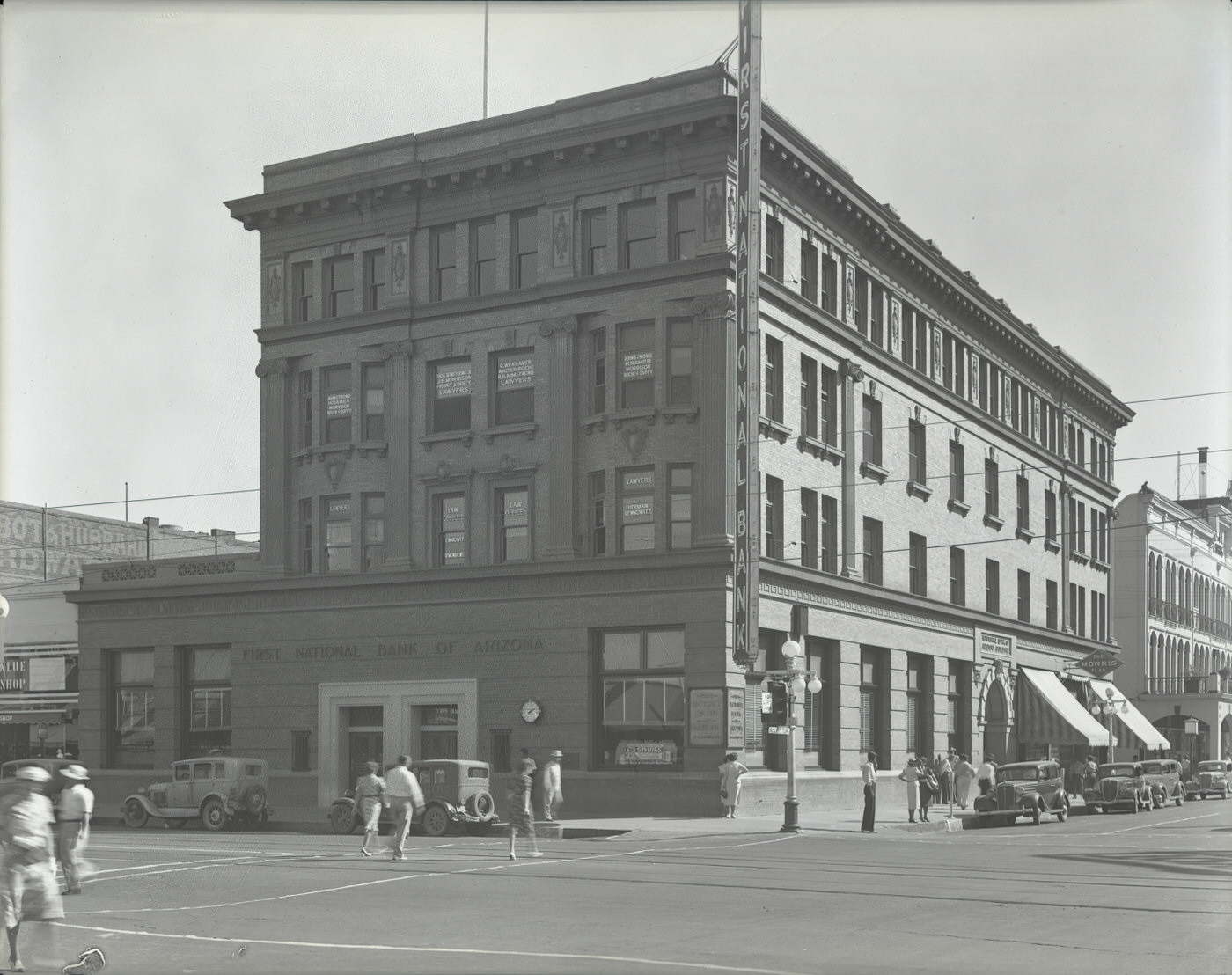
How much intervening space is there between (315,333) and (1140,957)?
35267 mm

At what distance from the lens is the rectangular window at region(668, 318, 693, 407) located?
129 feet

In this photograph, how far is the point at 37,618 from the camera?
5391 centimetres

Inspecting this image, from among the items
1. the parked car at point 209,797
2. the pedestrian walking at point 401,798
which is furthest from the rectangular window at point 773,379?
the pedestrian walking at point 401,798

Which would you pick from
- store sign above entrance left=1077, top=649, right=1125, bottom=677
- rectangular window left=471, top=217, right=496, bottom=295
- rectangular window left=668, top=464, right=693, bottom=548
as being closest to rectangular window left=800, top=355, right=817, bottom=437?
rectangular window left=668, top=464, right=693, bottom=548

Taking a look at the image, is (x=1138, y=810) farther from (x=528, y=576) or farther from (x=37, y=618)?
(x=37, y=618)

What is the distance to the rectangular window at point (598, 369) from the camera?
133 feet

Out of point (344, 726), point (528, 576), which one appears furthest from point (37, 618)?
point (528, 576)

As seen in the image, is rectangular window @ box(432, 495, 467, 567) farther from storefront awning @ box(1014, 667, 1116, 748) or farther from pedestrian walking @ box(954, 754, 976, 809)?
storefront awning @ box(1014, 667, 1116, 748)

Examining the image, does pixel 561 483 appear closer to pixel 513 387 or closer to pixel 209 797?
pixel 513 387

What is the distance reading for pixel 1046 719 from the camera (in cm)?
5794

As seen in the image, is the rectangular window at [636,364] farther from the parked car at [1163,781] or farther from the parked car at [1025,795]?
the parked car at [1163,781]

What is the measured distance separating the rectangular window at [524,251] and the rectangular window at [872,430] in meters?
11.7

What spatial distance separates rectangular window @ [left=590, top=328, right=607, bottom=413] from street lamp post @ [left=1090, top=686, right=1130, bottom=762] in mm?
30366

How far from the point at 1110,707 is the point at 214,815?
4024 cm
